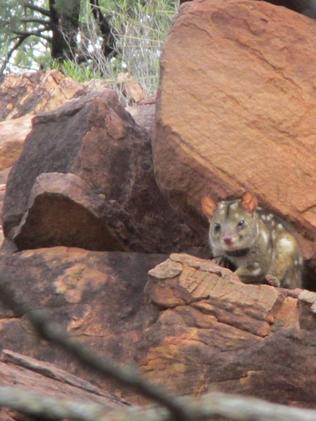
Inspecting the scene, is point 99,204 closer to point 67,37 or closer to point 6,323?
point 6,323

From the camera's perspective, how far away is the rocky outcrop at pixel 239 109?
764cm

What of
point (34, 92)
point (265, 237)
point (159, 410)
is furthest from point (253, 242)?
point (34, 92)

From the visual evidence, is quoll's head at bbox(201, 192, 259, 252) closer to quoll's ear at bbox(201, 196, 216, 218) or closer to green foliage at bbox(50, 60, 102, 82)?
quoll's ear at bbox(201, 196, 216, 218)

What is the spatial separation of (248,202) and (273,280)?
0.57m

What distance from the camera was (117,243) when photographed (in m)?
8.05

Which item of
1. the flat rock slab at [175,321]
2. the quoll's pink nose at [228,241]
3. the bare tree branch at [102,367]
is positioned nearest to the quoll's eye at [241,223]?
the quoll's pink nose at [228,241]

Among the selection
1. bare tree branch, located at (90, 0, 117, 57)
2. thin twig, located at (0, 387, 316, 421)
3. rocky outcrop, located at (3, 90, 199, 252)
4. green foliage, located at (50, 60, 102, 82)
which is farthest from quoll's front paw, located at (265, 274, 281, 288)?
bare tree branch, located at (90, 0, 117, 57)

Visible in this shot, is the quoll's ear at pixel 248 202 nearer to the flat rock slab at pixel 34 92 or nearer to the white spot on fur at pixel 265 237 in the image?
the white spot on fur at pixel 265 237

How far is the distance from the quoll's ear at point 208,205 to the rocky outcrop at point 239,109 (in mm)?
87

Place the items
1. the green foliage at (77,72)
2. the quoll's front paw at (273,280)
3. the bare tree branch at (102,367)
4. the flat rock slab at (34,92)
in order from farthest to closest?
the green foliage at (77,72)
the flat rock slab at (34,92)
the quoll's front paw at (273,280)
the bare tree branch at (102,367)

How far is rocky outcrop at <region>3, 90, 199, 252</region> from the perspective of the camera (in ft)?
26.0

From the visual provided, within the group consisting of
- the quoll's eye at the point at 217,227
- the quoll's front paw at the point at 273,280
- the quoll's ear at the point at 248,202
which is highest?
the quoll's ear at the point at 248,202

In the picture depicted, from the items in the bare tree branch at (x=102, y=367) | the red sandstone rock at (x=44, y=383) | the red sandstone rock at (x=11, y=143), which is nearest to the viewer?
the bare tree branch at (x=102, y=367)

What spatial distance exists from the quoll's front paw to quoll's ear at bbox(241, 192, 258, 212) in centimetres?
48
